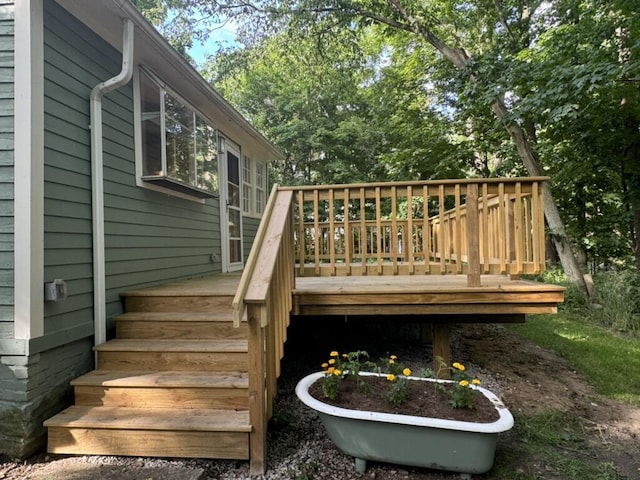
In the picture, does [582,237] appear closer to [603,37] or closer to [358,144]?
[603,37]

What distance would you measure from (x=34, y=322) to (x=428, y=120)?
10805 millimetres

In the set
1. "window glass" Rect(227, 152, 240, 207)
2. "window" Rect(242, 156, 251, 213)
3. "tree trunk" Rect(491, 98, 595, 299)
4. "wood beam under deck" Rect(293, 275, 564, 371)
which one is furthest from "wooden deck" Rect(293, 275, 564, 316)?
"tree trunk" Rect(491, 98, 595, 299)

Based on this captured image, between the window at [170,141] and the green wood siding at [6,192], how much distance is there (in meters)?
1.35

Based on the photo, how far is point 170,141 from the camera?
3977mm

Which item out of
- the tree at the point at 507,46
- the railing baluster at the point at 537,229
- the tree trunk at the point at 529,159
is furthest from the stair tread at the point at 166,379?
the tree trunk at the point at 529,159

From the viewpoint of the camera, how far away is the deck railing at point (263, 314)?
2084 mm

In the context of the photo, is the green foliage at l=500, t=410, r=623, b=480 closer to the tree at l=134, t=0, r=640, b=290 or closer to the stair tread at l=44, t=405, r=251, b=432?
the stair tread at l=44, t=405, r=251, b=432

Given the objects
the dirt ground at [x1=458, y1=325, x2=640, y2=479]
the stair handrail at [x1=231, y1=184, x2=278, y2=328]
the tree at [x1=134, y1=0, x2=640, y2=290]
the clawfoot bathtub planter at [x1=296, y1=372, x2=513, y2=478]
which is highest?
the tree at [x1=134, y1=0, x2=640, y2=290]

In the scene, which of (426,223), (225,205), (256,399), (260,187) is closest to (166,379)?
(256,399)

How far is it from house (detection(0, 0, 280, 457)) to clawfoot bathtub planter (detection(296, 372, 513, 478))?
1759 millimetres

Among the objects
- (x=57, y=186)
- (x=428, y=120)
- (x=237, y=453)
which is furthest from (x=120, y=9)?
(x=428, y=120)

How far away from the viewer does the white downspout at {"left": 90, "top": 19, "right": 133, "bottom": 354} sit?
292 cm

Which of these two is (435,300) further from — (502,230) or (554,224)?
(554,224)

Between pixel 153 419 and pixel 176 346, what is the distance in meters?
0.57
